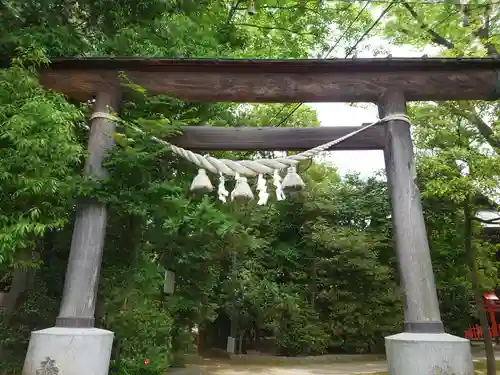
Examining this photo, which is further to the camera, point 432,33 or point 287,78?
point 432,33

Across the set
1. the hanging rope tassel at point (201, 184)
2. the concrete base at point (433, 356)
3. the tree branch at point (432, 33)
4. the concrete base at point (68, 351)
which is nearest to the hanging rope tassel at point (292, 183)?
the hanging rope tassel at point (201, 184)

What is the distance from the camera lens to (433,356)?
374 cm

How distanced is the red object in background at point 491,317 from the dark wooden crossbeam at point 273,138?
488 inches

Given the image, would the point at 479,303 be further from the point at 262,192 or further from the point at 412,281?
the point at 262,192

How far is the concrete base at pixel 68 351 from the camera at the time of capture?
372 centimetres

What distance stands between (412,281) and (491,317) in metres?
14.0

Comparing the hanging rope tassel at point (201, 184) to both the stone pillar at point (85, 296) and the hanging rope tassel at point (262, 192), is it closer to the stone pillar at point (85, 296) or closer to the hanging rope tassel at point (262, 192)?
the hanging rope tassel at point (262, 192)

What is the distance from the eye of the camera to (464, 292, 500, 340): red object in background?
14.6m

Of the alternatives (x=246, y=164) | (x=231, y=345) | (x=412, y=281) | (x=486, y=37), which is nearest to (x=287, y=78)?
(x=246, y=164)

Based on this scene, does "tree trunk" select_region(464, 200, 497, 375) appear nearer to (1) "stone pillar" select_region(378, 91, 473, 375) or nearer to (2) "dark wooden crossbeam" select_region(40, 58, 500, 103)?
(2) "dark wooden crossbeam" select_region(40, 58, 500, 103)

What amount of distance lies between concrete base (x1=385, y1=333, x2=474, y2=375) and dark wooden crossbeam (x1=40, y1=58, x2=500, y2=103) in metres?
2.87

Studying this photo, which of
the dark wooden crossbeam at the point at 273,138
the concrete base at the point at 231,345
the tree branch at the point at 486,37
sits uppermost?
the tree branch at the point at 486,37

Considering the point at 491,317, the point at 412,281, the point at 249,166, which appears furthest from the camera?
the point at 491,317

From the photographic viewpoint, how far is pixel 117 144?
4.77m
